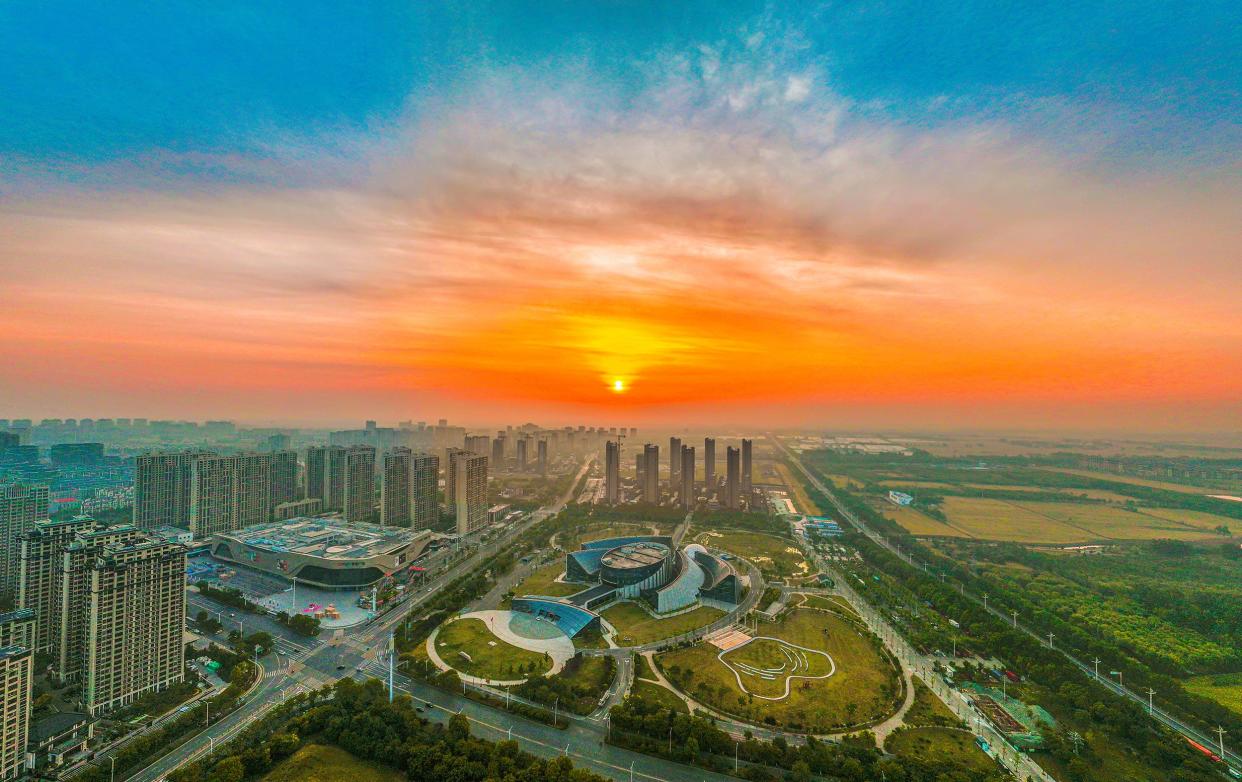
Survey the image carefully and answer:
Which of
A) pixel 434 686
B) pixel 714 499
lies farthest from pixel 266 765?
pixel 714 499

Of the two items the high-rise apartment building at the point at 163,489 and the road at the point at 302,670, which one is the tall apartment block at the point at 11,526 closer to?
the high-rise apartment building at the point at 163,489

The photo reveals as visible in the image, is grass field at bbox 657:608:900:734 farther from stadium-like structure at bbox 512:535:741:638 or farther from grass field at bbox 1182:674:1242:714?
grass field at bbox 1182:674:1242:714

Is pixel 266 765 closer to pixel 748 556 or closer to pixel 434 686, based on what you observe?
pixel 434 686

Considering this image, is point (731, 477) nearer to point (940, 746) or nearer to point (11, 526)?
point (940, 746)

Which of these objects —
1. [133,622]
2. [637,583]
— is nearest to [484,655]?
[637,583]

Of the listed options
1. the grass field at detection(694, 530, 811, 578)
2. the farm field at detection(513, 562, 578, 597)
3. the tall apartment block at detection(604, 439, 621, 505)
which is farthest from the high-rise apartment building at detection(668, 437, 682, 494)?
the farm field at detection(513, 562, 578, 597)

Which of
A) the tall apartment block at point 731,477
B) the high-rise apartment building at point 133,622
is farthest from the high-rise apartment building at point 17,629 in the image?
the tall apartment block at point 731,477
